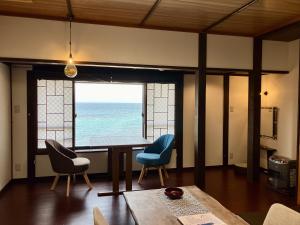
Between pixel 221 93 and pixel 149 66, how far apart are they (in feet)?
8.08

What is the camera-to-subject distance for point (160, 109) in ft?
17.8

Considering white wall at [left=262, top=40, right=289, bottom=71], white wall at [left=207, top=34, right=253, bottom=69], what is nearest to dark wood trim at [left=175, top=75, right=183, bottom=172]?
white wall at [left=207, top=34, right=253, bottom=69]

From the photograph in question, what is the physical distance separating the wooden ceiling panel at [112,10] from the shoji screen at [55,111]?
1708 millimetres

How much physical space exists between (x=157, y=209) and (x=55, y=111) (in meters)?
3.40

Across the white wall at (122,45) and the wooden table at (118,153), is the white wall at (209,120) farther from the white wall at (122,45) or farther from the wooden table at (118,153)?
the wooden table at (118,153)

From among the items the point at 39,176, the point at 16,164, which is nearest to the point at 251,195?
the point at 39,176

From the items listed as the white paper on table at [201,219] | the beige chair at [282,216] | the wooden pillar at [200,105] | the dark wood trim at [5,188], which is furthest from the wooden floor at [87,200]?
the beige chair at [282,216]

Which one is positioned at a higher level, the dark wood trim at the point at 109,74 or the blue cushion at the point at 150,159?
the dark wood trim at the point at 109,74

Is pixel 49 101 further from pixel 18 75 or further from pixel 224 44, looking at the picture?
pixel 224 44

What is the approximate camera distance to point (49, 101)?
15.6 ft

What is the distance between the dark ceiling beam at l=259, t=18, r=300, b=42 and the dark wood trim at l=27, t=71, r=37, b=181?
4.07 meters

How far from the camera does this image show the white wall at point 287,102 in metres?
4.39

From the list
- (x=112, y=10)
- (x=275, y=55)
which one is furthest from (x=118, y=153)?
(x=275, y=55)

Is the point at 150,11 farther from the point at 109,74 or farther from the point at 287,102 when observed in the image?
the point at 287,102
